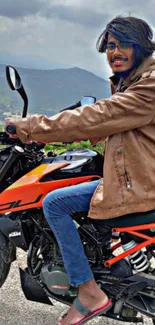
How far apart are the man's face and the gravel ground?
6.28 feet

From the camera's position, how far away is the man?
8.19 feet

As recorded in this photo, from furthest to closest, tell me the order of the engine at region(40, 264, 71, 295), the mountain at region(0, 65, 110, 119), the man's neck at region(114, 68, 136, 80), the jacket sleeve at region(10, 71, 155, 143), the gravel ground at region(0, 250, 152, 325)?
→ 1. the gravel ground at region(0, 250, 152, 325)
2. the mountain at region(0, 65, 110, 119)
3. the engine at region(40, 264, 71, 295)
4. the man's neck at region(114, 68, 136, 80)
5. the jacket sleeve at region(10, 71, 155, 143)

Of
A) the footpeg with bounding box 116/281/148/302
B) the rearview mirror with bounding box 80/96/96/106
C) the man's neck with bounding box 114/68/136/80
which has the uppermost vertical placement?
the man's neck with bounding box 114/68/136/80

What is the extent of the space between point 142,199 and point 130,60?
2.79 feet

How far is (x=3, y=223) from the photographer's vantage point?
311 cm

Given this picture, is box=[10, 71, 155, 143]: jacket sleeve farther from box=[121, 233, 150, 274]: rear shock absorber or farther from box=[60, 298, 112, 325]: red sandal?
box=[60, 298, 112, 325]: red sandal

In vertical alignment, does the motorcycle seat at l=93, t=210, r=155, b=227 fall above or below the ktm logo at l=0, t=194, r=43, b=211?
below

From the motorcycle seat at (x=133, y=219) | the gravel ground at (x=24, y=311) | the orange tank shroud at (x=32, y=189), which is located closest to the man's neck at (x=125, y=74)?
the orange tank shroud at (x=32, y=189)

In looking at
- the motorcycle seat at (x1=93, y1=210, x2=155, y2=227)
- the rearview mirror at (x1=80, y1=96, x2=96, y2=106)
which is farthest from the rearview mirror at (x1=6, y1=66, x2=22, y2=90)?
the motorcycle seat at (x1=93, y1=210, x2=155, y2=227)

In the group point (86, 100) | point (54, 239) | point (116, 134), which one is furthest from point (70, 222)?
point (86, 100)

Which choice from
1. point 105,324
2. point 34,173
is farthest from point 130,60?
point 105,324

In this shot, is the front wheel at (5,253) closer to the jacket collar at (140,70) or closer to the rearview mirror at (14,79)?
the rearview mirror at (14,79)

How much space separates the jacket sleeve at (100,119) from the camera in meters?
2.46

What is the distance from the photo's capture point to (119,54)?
2691mm
